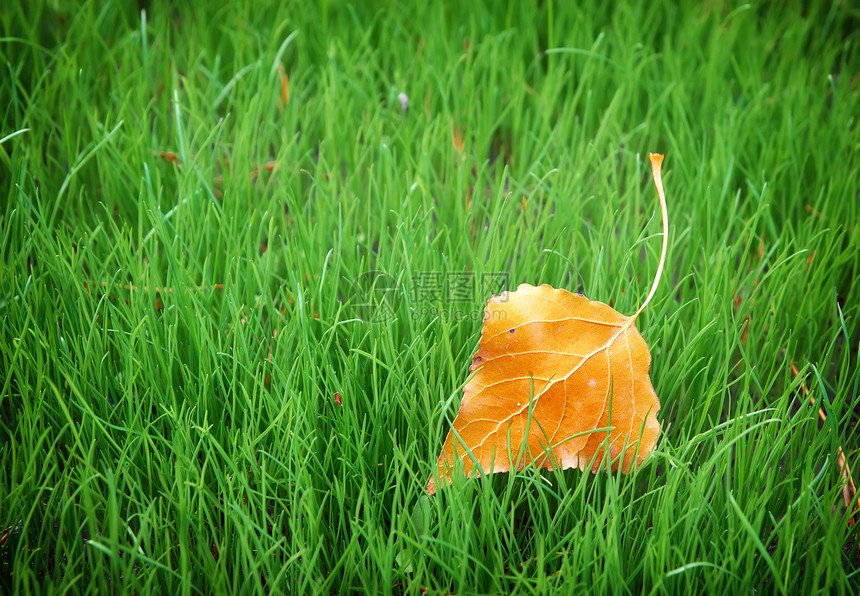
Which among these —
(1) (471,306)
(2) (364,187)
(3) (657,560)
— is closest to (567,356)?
(1) (471,306)

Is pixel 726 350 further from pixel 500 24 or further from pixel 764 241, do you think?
pixel 500 24

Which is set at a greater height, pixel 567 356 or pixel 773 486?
pixel 567 356

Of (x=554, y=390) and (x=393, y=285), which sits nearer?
(x=554, y=390)
